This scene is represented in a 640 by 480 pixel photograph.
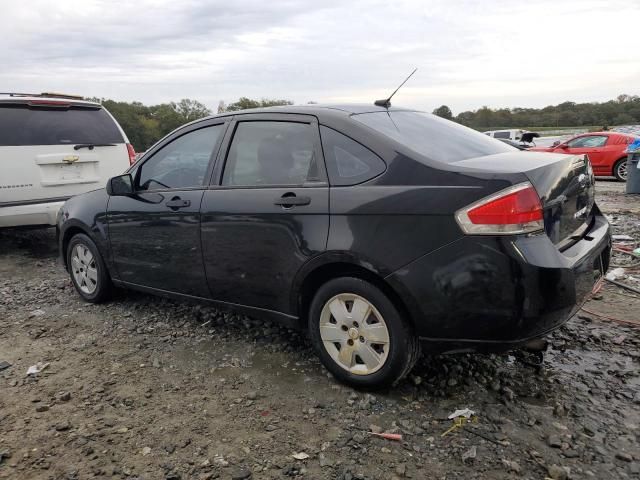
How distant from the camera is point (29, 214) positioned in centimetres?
618

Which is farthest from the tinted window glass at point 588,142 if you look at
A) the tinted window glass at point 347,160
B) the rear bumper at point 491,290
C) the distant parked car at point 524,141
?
the tinted window glass at point 347,160

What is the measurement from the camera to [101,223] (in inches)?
179

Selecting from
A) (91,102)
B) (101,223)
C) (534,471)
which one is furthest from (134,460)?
(91,102)

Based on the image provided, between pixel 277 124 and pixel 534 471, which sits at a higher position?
pixel 277 124

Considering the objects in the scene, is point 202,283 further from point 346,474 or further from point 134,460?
point 346,474

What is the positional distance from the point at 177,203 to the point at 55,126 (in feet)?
11.5

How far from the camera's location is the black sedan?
8.52ft

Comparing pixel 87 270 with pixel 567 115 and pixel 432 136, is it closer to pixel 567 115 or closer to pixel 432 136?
pixel 432 136

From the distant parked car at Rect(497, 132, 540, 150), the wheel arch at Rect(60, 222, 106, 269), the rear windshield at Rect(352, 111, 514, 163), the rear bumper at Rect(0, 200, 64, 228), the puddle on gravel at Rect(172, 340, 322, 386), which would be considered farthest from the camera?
the distant parked car at Rect(497, 132, 540, 150)

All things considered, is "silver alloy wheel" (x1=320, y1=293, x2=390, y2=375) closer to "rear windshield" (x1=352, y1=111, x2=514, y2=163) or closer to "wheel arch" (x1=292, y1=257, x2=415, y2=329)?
"wheel arch" (x1=292, y1=257, x2=415, y2=329)

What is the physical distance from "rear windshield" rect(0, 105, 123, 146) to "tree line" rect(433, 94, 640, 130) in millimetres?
35589

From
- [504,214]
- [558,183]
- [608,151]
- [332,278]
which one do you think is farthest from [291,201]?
[608,151]

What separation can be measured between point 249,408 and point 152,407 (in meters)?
0.57

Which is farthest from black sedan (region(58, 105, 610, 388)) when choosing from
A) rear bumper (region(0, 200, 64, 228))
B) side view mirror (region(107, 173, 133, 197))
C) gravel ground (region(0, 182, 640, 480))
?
rear bumper (region(0, 200, 64, 228))
